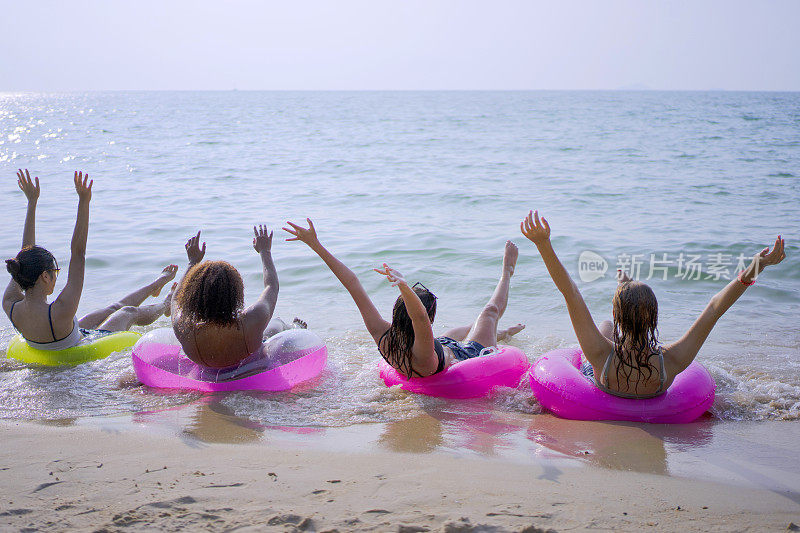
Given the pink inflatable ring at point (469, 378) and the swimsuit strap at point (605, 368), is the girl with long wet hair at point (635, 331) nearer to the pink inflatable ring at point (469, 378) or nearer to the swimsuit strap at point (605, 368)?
the swimsuit strap at point (605, 368)

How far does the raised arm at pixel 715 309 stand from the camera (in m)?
3.65

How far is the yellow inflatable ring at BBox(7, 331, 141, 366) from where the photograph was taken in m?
4.90

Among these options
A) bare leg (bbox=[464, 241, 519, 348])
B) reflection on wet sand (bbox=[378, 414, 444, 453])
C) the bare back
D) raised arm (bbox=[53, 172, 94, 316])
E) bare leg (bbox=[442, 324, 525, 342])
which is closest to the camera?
reflection on wet sand (bbox=[378, 414, 444, 453])

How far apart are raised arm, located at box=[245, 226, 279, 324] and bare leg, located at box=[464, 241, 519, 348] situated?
1518mm

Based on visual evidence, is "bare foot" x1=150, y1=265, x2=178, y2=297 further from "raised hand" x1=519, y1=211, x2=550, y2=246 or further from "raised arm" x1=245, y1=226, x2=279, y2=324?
"raised hand" x1=519, y1=211, x2=550, y2=246

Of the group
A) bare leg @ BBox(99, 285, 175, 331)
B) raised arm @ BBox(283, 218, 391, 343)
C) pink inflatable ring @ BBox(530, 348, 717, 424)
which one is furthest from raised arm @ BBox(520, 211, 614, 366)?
bare leg @ BBox(99, 285, 175, 331)

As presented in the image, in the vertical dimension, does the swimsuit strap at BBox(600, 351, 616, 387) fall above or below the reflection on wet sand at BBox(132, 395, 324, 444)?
above

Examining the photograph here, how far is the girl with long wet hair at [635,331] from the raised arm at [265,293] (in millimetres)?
1695

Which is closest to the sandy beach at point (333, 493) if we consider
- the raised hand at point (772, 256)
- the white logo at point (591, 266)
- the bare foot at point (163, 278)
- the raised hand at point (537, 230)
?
the raised hand at point (537, 230)

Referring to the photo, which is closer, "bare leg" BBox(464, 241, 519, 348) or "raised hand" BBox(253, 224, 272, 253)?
"raised hand" BBox(253, 224, 272, 253)

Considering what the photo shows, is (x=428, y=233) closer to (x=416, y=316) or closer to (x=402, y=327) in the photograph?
(x=402, y=327)

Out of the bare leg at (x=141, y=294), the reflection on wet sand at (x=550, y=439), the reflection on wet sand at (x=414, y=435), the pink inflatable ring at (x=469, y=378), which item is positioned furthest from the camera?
the bare leg at (x=141, y=294)

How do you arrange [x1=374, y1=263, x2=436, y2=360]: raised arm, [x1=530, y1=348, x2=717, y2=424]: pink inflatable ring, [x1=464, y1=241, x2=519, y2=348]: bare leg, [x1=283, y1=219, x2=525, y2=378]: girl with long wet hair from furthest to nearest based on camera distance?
1. [x1=464, y1=241, x2=519, y2=348]: bare leg
2. [x1=283, y1=219, x2=525, y2=378]: girl with long wet hair
3. [x1=530, y1=348, x2=717, y2=424]: pink inflatable ring
4. [x1=374, y1=263, x2=436, y2=360]: raised arm

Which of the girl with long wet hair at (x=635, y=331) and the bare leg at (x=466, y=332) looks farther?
the bare leg at (x=466, y=332)
